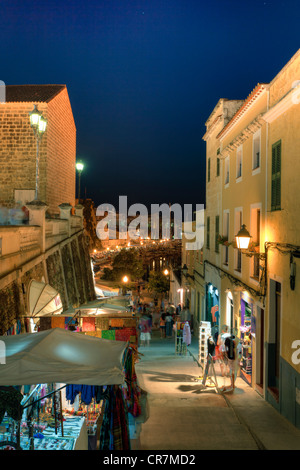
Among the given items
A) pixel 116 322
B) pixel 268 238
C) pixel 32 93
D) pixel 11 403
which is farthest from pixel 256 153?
pixel 32 93

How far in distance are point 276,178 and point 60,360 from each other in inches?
281

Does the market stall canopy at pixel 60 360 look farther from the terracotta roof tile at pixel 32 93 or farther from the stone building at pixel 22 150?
the terracotta roof tile at pixel 32 93

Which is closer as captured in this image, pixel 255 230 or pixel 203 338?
pixel 255 230

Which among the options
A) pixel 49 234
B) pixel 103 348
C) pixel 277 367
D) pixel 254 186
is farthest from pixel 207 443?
pixel 49 234

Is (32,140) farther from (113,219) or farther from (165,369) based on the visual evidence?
(113,219)

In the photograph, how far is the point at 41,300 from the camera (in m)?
10.4

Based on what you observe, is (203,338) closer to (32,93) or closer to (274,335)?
(274,335)

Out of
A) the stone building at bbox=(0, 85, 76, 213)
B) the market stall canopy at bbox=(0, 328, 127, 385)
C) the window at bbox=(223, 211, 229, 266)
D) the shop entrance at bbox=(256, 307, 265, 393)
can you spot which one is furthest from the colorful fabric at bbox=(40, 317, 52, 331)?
the stone building at bbox=(0, 85, 76, 213)

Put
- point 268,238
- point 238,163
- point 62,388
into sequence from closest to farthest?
point 62,388
point 268,238
point 238,163

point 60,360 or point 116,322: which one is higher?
A: point 60,360

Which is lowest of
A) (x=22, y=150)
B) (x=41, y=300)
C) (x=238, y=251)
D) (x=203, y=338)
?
(x=203, y=338)

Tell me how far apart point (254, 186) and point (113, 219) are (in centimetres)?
11018

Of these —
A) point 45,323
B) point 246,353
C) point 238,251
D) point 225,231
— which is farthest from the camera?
point 225,231

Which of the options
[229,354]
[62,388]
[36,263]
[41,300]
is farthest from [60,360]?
[36,263]
